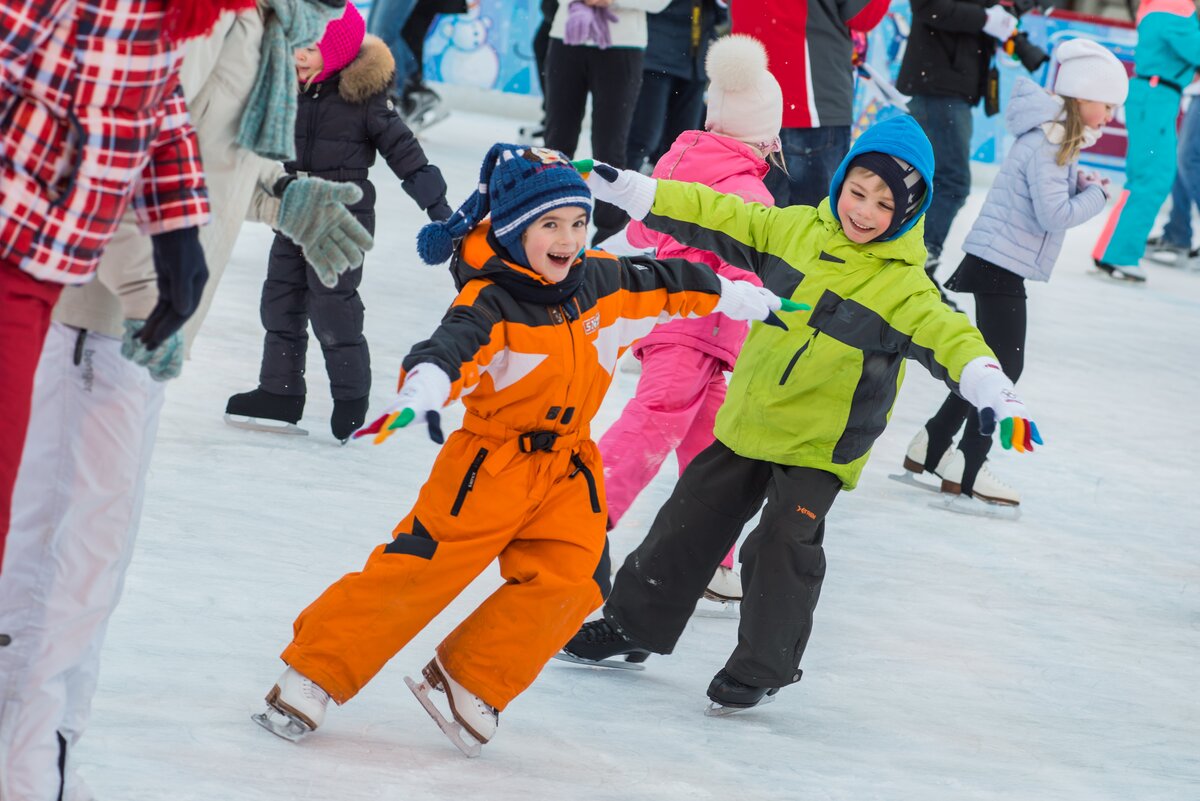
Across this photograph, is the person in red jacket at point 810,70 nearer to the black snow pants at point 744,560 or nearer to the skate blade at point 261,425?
the skate blade at point 261,425

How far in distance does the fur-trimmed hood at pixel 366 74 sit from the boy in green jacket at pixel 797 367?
Result: 1.22 m

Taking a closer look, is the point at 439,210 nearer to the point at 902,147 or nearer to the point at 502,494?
the point at 902,147

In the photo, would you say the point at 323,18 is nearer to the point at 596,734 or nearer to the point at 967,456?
the point at 596,734

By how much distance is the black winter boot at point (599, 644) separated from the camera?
10.5 ft

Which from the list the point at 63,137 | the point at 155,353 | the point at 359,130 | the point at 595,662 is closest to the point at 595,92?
the point at 359,130

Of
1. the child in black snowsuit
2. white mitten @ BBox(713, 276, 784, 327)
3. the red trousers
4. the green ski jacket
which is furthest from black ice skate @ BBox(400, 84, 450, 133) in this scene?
the red trousers

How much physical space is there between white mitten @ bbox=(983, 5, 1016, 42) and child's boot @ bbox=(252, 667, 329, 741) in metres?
4.71

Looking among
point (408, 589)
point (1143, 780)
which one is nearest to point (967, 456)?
point (1143, 780)

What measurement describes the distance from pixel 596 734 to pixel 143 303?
49.3 inches

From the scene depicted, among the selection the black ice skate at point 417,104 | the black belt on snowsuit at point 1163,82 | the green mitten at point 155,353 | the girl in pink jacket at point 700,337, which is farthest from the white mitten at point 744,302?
the black belt on snowsuit at point 1163,82

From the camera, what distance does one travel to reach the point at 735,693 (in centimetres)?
304

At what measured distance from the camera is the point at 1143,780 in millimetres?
3064

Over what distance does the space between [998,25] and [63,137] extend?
517 centimetres

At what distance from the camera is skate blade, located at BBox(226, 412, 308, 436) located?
Result: 168 inches
